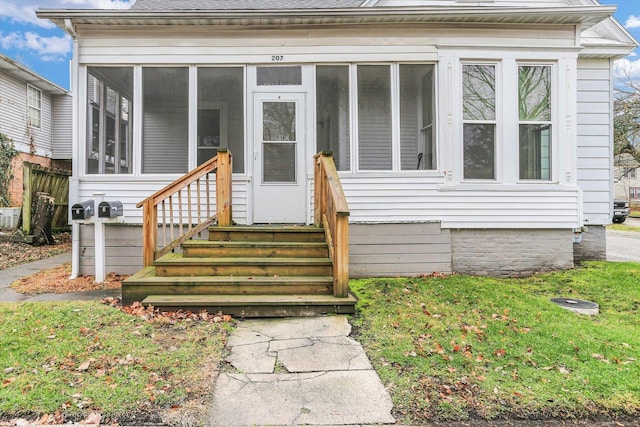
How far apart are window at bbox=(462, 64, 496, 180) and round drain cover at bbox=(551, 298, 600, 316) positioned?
7.03ft

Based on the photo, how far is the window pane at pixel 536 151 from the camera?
19.3ft

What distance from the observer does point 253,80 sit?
5863 millimetres

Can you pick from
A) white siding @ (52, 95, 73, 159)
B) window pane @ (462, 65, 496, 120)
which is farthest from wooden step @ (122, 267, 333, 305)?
white siding @ (52, 95, 73, 159)

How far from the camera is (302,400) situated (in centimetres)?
238

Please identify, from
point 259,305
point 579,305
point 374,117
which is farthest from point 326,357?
point 374,117

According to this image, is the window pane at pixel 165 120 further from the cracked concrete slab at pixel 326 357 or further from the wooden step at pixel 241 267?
the cracked concrete slab at pixel 326 357

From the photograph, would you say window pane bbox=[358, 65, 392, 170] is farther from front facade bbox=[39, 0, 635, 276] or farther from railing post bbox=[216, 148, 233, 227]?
railing post bbox=[216, 148, 233, 227]

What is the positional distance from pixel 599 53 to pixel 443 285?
5.03 m

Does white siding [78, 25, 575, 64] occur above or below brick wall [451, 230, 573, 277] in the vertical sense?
above

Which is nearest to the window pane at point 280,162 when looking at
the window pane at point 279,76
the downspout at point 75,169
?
the window pane at point 279,76

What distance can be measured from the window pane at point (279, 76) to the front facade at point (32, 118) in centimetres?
1181

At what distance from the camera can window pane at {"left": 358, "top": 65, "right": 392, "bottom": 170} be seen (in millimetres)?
5832

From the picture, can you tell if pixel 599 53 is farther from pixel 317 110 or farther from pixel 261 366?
pixel 261 366

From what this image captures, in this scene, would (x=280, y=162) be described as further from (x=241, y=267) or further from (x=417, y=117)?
(x=417, y=117)
